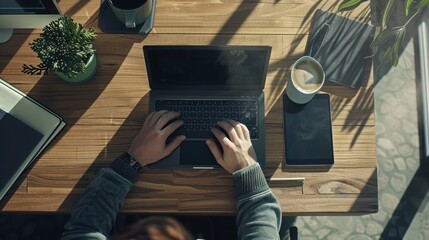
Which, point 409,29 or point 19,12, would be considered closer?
point 19,12

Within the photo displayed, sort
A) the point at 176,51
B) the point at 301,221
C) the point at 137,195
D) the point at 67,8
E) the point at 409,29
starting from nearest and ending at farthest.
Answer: the point at 176,51 → the point at 137,195 → the point at 67,8 → the point at 301,221 → the point at 409,29

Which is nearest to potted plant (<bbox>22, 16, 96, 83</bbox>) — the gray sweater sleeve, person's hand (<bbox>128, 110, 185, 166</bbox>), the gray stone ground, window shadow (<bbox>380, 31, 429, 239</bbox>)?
person's hand (<bbox>128, 110, 185, 166</bbox>)

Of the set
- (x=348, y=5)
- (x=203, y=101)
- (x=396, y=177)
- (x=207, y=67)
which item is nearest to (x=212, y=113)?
(x=203, y=101)

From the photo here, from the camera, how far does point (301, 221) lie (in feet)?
6.81

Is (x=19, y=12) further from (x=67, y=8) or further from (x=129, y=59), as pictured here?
(x=129, y=59)

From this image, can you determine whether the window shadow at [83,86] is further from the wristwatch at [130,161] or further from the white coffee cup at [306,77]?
the white coffee cup at [306,77]

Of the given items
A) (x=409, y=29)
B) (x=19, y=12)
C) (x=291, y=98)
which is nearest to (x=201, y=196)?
(x=291, y=98)

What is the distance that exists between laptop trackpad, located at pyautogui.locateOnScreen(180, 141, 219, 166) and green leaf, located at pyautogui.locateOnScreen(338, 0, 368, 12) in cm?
68

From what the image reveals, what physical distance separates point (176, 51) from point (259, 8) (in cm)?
42

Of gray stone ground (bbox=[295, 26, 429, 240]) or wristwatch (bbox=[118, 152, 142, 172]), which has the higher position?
wristwatch (bbox=[118, 152, 142, 172])

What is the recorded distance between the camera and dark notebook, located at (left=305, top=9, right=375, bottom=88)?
1451 millimetres

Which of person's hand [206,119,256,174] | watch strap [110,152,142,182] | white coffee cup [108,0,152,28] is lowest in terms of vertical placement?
watch strap [110,152,142,182]

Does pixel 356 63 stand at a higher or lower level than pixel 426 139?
higher

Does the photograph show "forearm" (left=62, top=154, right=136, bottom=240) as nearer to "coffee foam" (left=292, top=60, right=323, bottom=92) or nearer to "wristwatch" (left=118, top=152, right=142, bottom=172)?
"wristwatch" (left=118, top=152, right=142, bottom=172)
